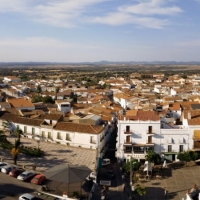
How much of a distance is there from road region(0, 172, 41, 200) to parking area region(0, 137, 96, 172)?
429cm

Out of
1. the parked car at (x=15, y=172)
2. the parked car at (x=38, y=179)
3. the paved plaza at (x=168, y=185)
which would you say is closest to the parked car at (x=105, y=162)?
the paved plaza at (x=168, y=185)

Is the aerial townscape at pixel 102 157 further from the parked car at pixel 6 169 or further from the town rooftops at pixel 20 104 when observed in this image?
the town rooftops at pixel 20 104

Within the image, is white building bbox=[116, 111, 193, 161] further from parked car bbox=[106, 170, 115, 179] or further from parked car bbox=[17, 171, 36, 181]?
parked car bbox=[17, 171, 36, 181]

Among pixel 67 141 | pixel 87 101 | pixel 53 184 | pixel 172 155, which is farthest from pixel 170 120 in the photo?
pixel 87 101

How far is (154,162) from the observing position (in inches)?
1495

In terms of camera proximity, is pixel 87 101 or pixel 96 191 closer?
pixel 96 191

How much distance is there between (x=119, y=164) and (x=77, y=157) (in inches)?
202

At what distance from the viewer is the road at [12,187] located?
26075 millimetres

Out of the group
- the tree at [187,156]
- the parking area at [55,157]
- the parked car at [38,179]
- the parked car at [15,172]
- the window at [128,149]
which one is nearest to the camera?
the parked car at [38,179]

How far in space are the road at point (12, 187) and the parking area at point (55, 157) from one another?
4285 mm

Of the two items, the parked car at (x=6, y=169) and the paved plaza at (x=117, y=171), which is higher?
the parked car at (x=6, y=169)

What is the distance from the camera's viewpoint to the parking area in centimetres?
3600

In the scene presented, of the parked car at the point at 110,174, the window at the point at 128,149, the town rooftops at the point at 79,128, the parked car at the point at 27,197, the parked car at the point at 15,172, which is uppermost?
the town rooftops at the point at 79,128

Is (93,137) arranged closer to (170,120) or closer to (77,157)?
(77,157)
